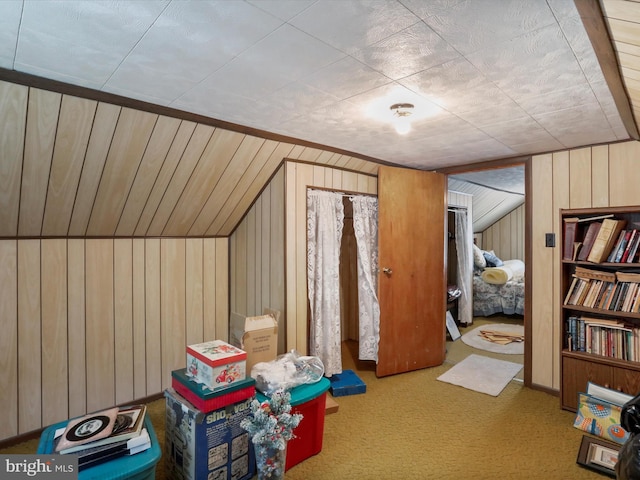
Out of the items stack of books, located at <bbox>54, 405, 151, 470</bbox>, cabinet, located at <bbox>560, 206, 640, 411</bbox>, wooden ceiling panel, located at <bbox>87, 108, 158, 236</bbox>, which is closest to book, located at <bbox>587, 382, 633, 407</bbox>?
cabinet, located at <bbox>560, 206, 640, 411</bbox>

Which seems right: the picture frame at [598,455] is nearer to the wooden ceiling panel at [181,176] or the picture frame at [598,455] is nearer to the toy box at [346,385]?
the toy box at [346,385]

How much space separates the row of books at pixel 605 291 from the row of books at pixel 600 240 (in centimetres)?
12

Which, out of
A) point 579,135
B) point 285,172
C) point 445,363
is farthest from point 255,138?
point 445,363

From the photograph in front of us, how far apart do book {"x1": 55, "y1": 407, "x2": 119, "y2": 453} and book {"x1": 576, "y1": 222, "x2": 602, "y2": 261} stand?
3.14 m

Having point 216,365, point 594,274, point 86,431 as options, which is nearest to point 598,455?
point 594,274

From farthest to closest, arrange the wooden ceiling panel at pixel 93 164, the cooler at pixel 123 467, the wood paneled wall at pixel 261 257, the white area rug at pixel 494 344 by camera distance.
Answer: the white area rug at pixel 494 344, the wood paneled wall at pixel 261 257, the wooden ceiling panel at pixel 93 164, the cooler at pixel 123 467

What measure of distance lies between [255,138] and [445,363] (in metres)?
2.93

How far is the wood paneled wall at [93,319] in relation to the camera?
89.6 inches

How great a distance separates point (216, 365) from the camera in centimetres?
176

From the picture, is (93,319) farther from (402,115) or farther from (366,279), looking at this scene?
Result: (402,115)

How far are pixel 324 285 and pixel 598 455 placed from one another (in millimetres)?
2086

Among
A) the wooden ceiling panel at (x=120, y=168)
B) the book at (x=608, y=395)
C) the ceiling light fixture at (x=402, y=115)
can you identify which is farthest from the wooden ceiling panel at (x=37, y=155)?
the book at (x=608, y=395)

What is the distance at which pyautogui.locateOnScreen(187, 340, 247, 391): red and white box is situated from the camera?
5.78 feet

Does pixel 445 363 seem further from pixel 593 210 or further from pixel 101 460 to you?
pixel 101 460
